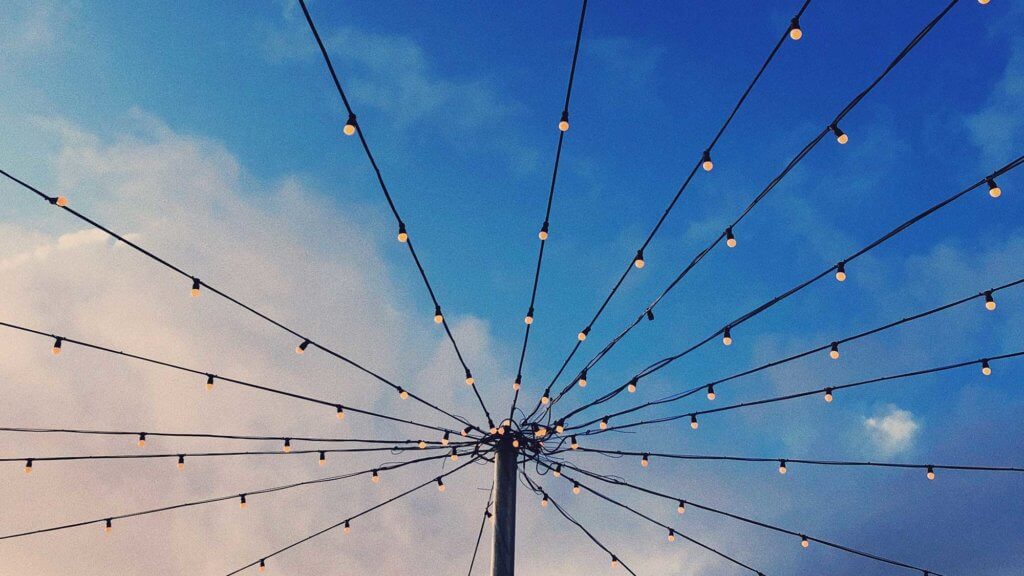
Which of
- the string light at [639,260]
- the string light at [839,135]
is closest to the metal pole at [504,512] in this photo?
the string light at [639,260]

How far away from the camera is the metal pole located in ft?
25.0

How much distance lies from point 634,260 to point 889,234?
225 cm

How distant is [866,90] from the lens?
4676 mm

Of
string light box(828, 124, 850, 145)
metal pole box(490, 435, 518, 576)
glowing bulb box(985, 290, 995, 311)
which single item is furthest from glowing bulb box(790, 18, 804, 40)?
metal pole box(490, 435, 518, 576)

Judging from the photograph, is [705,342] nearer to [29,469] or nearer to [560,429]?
[560,429]

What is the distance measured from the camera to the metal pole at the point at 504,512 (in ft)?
25.0

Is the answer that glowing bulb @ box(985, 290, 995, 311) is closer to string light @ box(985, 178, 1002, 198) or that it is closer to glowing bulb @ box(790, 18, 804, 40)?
string light @ box(985, 178, 1002, 198)

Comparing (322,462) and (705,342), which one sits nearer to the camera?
(705,342)

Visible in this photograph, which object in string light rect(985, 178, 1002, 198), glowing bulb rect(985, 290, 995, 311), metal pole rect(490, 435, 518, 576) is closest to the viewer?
string light rect(985, 178, 1002, 198)

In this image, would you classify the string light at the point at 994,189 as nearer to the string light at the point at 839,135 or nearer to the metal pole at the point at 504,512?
the string light at the point at 839,135

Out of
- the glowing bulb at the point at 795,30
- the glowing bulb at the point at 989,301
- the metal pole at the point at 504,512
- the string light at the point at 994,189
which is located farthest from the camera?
the metal pole at the point at 504,512

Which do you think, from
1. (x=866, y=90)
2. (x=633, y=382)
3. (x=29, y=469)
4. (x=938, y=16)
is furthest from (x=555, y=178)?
(x=29, y=469)

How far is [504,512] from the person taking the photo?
311 inches

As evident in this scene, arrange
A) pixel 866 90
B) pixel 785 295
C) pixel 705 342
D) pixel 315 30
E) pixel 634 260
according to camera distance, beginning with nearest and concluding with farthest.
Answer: pixel 315 30
pixel 866 90
pixel 785 295
pixel 634 260
pixel 705 342
